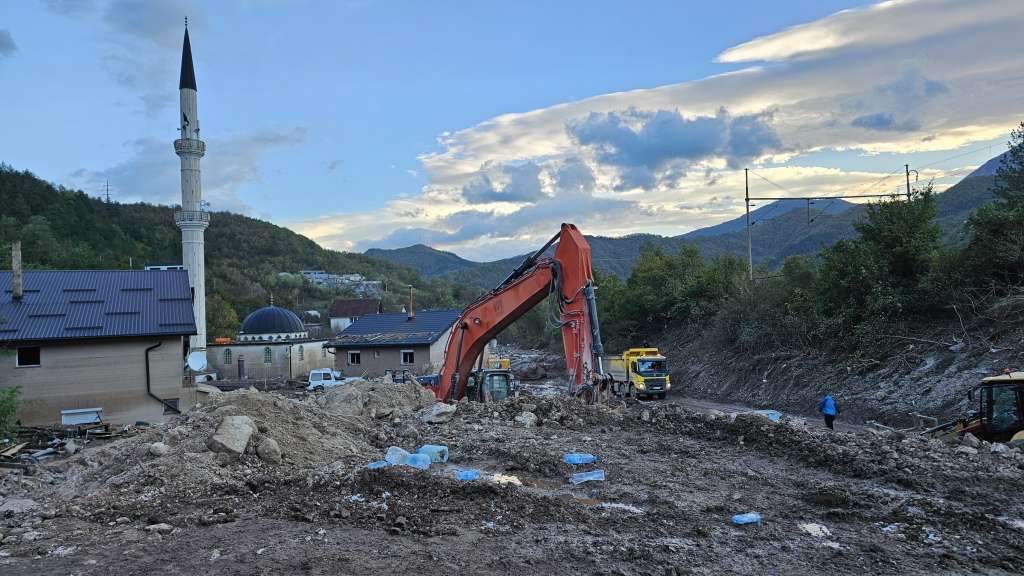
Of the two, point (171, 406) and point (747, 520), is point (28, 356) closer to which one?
point (171, 406)

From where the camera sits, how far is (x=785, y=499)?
9.46 m

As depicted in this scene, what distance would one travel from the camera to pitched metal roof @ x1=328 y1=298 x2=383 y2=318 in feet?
246

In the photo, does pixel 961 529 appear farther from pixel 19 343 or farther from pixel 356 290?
pixel 356 290

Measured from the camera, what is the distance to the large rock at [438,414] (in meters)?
16.3

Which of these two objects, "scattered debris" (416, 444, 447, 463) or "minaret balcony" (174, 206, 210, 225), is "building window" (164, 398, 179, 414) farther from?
"minaret balcony" (174, 206, 210, 225)

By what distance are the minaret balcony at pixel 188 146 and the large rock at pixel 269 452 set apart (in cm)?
3211

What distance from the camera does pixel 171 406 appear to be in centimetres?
1988

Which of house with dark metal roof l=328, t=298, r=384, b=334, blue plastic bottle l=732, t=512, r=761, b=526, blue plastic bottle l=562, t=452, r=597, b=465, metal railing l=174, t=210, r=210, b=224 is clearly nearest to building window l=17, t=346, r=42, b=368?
blue plastic bottle l=562, t=452, r=597, b=465

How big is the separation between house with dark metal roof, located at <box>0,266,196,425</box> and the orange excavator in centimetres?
805

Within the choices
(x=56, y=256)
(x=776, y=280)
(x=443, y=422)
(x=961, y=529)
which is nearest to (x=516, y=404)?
(x=443, y=422)

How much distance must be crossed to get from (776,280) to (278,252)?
93591 mm

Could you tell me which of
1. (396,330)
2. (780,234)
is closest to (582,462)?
(396,330)

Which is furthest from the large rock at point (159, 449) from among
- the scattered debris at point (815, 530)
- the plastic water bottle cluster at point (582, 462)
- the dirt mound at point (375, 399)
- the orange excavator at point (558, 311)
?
the scattered debris at point (815, 530)

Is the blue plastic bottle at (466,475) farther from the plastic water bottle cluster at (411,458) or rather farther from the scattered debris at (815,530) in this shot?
the scattered debris at (815,530)
